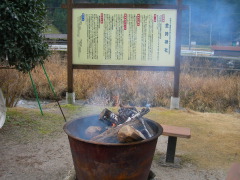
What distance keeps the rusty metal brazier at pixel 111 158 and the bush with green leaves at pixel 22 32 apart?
7.93ft

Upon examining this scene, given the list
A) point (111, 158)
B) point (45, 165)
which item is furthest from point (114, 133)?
point (45, 165)

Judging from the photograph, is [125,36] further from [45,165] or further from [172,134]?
[45,165]

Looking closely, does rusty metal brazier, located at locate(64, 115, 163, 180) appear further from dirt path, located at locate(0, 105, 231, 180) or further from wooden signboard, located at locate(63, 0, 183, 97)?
wooden signboard, located at locate(63, 0, 183, 97)

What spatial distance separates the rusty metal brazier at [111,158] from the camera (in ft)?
7.74

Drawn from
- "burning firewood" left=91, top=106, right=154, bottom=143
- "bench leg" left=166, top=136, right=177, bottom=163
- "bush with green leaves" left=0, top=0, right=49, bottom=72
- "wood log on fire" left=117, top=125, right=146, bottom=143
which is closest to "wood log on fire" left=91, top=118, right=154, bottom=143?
"burning firewood" left=91, top=106, right=154, bottom=143

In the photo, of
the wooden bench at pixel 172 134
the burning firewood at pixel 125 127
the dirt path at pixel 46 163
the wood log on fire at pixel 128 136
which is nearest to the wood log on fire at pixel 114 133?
the burning firewood at pixel 125 127

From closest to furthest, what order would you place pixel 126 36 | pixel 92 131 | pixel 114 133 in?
pixel 114 133
pixel 92 131
pixel 126 36

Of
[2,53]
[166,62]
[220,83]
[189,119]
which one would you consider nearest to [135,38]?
[166,62]

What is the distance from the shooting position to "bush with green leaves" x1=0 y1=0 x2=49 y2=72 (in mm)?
4090

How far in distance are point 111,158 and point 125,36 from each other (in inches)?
180

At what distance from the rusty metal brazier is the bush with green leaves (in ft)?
7.93

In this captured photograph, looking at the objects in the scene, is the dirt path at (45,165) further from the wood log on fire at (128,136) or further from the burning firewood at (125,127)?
the wood log on fire at (128,136)

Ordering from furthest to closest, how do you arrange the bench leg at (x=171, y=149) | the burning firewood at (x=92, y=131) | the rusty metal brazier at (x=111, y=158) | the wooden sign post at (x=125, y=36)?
1. the wooden sign post at (x=125, y=36)
2. the bench leg at (x=171, y=149)
3. the burning firewood at (x=92, y=131)
4. the rusty metal brazier at (x=111, y=158)

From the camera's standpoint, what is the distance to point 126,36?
6.51 metres
